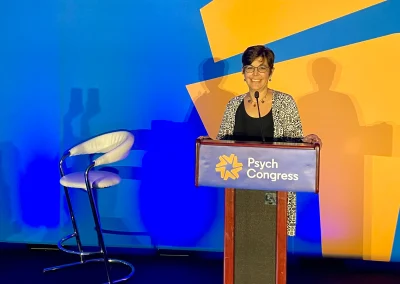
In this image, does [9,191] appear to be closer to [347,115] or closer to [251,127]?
[251,127]

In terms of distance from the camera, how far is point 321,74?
379cm

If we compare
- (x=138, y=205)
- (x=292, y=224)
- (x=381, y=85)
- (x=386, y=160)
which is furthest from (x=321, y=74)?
(x=138, y=205)

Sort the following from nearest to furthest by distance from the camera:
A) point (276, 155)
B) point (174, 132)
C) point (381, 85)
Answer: point (276, 155), point (381, 85), point (174, 132)

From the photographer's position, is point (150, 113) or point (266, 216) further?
point (150, 113)

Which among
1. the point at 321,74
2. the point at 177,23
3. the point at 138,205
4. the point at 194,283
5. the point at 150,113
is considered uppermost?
the point at 177,23

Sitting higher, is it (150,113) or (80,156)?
(150,113)

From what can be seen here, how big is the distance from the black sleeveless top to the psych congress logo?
0.42 meters

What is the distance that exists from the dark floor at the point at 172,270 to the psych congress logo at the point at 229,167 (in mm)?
1325

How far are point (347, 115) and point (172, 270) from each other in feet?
5.66

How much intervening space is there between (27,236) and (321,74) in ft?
8.77

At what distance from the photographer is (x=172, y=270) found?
376 centimetres

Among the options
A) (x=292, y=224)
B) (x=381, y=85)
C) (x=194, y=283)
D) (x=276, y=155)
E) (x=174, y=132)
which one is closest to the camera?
(x=276, y=155)

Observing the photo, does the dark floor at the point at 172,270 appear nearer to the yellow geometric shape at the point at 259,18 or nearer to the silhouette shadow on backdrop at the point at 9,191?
the silhouette shadow on backdrop at the point at 9,191

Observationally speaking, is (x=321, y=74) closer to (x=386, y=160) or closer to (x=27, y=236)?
(x=386, y=160)
